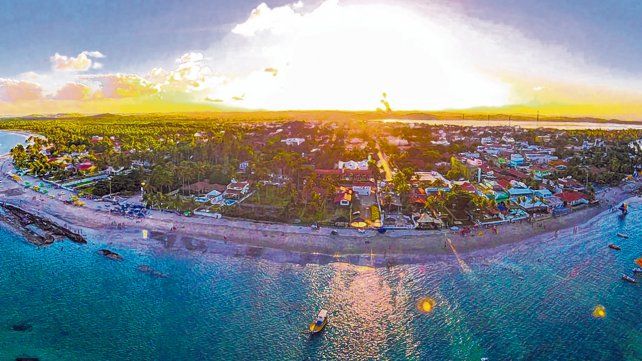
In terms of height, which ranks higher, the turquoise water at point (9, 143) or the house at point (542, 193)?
the turquoise water at point (9, 143)

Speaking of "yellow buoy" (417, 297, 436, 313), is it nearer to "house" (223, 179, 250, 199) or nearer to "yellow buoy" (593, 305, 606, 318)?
"yellow buoy" (593, 305, 606, 318)

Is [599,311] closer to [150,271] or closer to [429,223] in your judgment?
[429,223]

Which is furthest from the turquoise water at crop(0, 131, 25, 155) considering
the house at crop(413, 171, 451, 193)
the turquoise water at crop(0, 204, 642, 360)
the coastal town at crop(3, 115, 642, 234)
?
the house at crop(413, 171, 451, 193)

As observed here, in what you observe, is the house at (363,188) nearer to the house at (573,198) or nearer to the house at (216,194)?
the house at (216,194)

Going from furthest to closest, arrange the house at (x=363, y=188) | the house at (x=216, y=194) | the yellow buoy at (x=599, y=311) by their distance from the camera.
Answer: the house at (x=363, y=188) → the house at (x=216, y=194) → the yellow buoy at (x=599, y=311)

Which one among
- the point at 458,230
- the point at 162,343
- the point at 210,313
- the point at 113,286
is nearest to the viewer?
the point at 162,343

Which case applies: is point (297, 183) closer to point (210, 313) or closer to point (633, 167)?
point (210, 313)

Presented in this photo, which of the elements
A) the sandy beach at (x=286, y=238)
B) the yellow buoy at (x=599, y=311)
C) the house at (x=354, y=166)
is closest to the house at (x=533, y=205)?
the sandy beach at (x=286, y=238)

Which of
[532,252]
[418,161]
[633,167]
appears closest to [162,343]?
[532,252]
